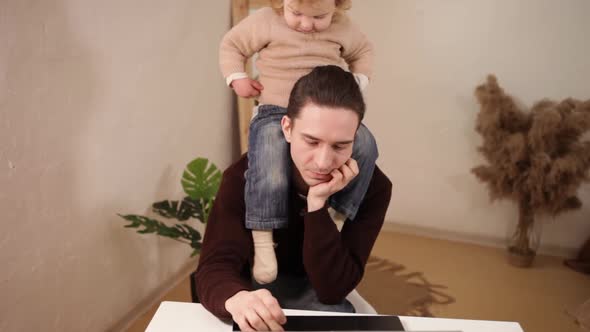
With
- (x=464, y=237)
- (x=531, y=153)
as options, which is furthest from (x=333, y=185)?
(x=464, y=237)

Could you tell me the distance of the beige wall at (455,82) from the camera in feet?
8.67

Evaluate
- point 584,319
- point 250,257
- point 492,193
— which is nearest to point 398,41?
point 492,193

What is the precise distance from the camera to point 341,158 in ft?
3.84

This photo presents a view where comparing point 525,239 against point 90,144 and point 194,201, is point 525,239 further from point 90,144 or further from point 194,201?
point 90,144

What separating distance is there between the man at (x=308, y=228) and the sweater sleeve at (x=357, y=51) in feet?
0.82

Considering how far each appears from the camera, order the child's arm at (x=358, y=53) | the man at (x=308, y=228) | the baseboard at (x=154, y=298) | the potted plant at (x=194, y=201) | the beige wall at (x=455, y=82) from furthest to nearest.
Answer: the beige wall at (x=455, y=82)
the baseboard at (x=154, y=298)
the potted plant at (x=194, y=201)
the child's arm at (x=358, y=53)
the man at (x=308, y=228)

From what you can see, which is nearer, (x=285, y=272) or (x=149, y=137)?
(x=285, y=272)

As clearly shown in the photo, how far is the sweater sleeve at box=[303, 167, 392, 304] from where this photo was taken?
4.03 ft

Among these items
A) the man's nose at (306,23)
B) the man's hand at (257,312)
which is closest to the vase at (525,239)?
the man's nose at (306,23)

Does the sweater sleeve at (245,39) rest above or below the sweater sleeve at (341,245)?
above

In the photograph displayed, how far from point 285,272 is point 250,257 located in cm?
21

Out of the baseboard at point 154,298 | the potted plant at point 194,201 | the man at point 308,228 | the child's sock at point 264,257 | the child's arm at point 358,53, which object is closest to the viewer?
the man at point 308,228

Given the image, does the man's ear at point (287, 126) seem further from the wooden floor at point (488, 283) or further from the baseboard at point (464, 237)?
the baseboard at point (464, 237)

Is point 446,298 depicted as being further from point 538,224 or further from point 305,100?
point 305,100
